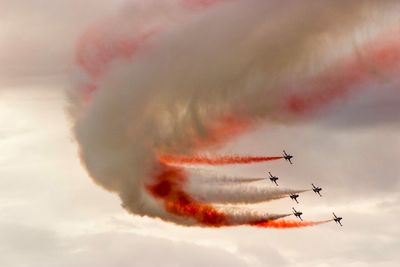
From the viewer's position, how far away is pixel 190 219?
116562 mm

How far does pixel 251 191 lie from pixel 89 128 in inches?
881

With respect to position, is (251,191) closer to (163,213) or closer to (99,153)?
(163,213)

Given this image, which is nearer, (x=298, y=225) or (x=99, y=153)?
(x=99, y=153)

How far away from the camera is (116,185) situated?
11656 centimetres

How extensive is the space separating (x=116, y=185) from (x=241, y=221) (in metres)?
17.0

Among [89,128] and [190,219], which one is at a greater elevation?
[89,128]

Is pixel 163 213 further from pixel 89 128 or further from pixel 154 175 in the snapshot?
pixel 89 128

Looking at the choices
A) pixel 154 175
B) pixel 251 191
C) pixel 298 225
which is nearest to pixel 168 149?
pixel 154 175

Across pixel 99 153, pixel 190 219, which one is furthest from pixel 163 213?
pixel 99 153

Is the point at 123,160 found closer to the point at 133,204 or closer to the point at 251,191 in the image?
the point at 133,204

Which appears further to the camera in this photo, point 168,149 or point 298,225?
point 298,225

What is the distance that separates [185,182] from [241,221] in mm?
9154

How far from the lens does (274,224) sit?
11944cm

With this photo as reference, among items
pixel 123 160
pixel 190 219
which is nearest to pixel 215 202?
pixel 190 219
